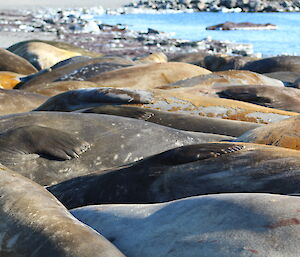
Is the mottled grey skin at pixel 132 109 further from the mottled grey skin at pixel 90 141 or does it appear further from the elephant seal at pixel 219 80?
the elephant seal at pixel 219 80

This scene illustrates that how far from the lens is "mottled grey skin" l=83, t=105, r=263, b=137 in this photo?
15.7 feet

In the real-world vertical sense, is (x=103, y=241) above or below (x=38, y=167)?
above

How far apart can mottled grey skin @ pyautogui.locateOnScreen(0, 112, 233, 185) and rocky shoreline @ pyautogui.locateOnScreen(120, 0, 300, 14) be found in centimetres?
4917

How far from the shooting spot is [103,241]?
2.22m

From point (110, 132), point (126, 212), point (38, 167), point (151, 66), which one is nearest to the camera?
point (126, 212)

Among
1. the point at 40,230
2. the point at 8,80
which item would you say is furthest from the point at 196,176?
the point at 8,80

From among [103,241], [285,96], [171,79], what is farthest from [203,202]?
[171,79]

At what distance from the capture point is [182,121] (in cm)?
490

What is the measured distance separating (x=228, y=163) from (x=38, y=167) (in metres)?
1.47

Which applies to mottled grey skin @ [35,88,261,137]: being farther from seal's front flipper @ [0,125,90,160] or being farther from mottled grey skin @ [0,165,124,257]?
mottled grey skin @ [0,165,124,257]

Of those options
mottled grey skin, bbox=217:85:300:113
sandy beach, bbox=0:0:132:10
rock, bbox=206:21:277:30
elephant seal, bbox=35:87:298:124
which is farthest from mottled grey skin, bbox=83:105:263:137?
sandy beach, bbox=0:0:132:10

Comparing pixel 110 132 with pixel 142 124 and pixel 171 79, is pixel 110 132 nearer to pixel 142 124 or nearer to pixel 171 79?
pixel 142 124

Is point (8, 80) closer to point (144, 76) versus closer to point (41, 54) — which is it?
point (144, 76)

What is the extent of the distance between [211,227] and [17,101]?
4.18 metres
